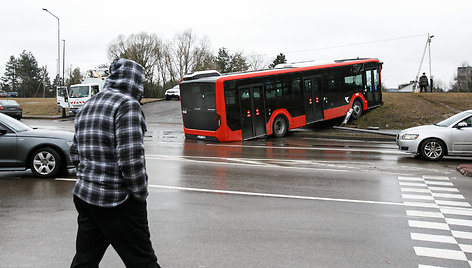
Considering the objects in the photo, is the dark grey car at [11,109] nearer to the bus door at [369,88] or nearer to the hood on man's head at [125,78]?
the bus door at [369,88]

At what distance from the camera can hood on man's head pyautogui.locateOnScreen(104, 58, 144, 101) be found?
3.08m

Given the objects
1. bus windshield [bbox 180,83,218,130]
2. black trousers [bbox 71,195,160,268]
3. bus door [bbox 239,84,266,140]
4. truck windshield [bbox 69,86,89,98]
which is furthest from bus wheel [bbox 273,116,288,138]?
truck windshield [bbox 69,86,89,98]

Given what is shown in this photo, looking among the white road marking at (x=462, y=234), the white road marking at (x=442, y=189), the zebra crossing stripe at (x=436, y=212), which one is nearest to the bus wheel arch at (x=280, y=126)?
the zebra crossing stripe at (x=436, y=212)

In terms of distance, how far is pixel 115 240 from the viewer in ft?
9.73

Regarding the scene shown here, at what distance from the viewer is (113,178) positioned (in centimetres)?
295

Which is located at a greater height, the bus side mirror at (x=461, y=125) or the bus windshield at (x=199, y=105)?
the bus windshield at (x=199, y=105)

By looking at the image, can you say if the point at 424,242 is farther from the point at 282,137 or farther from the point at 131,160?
the point at 282,137

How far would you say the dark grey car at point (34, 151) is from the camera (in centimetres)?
898

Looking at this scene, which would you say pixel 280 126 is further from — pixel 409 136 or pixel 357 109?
pixel 409 136

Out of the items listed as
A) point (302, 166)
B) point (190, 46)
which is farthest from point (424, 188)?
point (190, 46)

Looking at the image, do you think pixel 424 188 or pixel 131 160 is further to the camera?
pixel 424 188

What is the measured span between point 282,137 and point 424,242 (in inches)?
594

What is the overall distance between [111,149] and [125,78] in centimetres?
52

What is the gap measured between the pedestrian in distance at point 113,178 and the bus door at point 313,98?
1803cm
